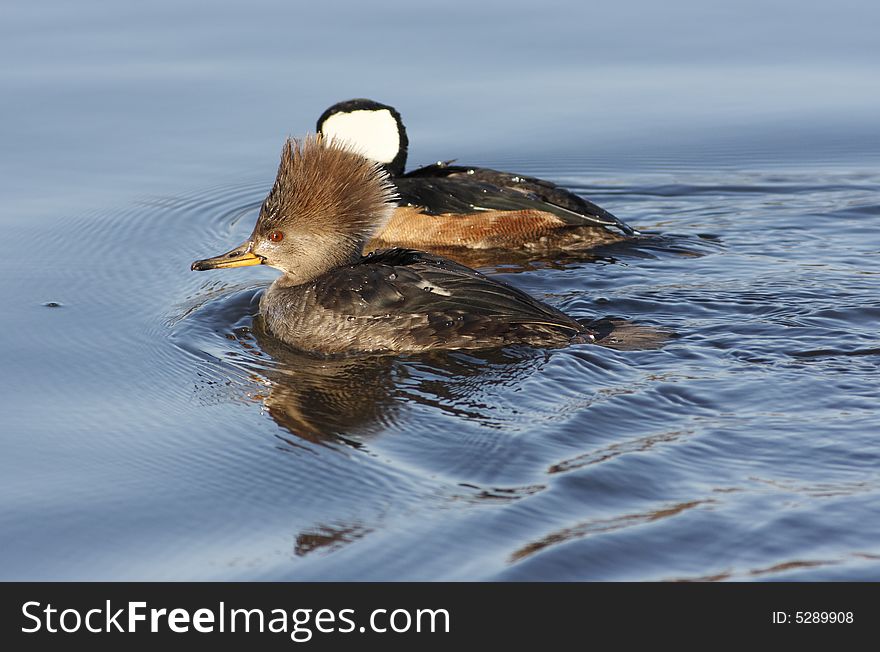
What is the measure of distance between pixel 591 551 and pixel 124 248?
250 inches

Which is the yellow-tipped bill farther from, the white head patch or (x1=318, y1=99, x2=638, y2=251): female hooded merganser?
the white head patch

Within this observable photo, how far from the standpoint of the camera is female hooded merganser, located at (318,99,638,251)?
11.1 m

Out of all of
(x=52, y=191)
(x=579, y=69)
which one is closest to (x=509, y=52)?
(x=579, y=69)

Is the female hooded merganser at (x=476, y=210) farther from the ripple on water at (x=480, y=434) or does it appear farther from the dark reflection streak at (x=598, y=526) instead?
the dark reflection streak at (x=598, y=526)

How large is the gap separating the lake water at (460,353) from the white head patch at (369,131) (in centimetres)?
101

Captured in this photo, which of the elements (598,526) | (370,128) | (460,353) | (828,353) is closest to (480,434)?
(598,526)

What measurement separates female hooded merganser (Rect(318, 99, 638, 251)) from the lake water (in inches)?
25.4

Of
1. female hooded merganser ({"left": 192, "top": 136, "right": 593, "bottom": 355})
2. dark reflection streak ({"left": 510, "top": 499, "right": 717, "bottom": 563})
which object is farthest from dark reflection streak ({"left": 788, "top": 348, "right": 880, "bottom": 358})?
dark reflection streak ({"left": 510, "top": 499, "right": 717, "bottom": 563})

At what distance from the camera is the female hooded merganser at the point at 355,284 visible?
820 centimetres

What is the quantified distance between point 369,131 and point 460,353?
13.8 feet

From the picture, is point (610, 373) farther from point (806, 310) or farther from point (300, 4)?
point (300, 4)
